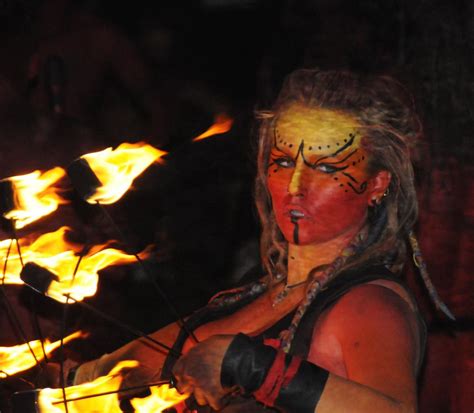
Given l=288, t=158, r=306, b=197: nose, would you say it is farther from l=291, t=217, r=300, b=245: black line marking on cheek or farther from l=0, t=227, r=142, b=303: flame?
l=0, t=227, r=142, b=303: flame

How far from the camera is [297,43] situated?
373 cm

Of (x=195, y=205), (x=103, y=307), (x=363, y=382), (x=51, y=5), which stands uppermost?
(x=51, y=5)

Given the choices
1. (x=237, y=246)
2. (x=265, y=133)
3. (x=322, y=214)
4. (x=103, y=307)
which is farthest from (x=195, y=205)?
(x=322, y=214)

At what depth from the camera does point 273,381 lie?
7.34 feet

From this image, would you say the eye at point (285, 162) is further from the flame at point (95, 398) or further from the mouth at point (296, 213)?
the flame at point (95, 398)

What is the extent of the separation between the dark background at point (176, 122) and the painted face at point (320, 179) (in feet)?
3.05

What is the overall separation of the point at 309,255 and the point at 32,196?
86cm

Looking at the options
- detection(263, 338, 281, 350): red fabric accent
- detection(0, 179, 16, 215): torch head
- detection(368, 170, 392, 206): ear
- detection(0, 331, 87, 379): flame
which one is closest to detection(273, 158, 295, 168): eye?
detection(368, 170, 392, 206): ear

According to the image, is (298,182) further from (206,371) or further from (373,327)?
(206,371)

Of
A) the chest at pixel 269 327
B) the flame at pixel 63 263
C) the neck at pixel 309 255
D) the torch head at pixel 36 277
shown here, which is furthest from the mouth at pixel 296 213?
the torch head at pixel 36 277

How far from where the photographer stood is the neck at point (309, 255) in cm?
269

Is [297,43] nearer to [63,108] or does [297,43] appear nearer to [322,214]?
[63,108]

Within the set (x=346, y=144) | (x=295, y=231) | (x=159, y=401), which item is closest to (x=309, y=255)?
(x=295, y=231)

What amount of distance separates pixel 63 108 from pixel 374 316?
6.86 ft
